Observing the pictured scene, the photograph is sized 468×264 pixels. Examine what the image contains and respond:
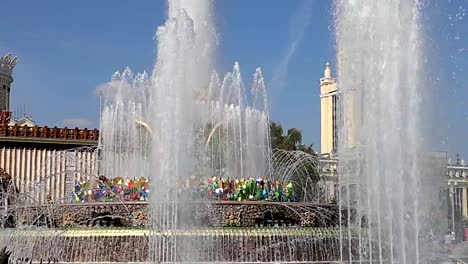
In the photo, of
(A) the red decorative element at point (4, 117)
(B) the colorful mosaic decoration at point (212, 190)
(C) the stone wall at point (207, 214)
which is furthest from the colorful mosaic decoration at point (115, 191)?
(A) the red decorative element at point (4, 117)

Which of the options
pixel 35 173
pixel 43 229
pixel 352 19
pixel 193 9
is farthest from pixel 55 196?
pixel 352 19

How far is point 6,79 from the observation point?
151ft

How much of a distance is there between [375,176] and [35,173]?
64.5ft

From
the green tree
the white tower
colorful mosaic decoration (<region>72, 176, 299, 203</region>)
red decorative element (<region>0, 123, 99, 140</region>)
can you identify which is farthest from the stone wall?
the white tower

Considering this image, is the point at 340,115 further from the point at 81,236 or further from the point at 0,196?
the point at 0,196

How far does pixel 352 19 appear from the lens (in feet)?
44.8

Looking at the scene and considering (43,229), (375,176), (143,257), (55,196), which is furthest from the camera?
(55,196)

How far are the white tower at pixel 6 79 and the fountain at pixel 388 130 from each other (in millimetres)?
35235

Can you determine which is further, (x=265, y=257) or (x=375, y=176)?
(x=265, y=257)

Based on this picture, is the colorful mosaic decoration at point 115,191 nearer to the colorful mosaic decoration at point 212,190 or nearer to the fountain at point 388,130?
the colorful mosaic decoration at point 212,190

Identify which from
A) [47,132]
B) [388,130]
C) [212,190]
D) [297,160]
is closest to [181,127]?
[212,190]

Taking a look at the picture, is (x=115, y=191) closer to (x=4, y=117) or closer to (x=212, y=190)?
(x=212, y=190)

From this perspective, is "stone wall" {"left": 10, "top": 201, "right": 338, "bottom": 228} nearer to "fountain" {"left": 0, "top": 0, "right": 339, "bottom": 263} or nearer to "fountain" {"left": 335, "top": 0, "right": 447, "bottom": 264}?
"fountain" {"left": 0, "top": 0, "right": 339, "bottom": 263}

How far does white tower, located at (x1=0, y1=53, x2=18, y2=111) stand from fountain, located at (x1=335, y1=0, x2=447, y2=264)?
35.2m
